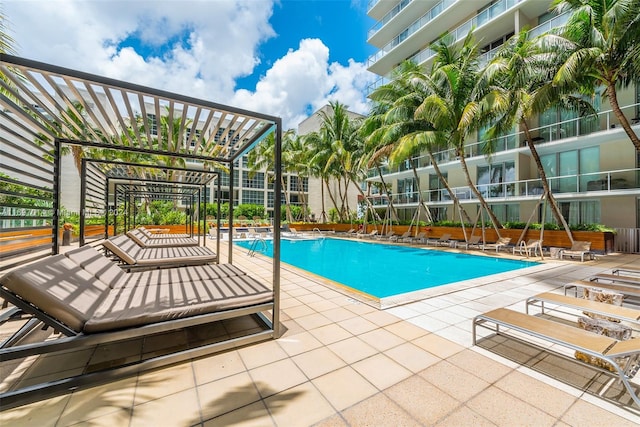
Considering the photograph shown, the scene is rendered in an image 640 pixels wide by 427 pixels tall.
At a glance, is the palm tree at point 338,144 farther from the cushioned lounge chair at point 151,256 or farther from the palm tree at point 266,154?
the cushioned lounge chair at point 151,256

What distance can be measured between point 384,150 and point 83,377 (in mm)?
15107

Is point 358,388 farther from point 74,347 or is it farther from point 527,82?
point 527,82

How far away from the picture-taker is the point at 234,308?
328cm

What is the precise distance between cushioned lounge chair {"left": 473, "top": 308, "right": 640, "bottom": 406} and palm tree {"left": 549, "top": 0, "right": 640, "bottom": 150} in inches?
387

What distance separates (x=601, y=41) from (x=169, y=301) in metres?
13.7

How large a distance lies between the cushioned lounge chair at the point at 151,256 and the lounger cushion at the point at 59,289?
222cm

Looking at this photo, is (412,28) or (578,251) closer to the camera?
(578,251)

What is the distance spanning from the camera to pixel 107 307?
2.99 m

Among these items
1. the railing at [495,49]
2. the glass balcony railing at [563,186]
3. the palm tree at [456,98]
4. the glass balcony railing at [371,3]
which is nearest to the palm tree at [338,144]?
the railing at [495,49]

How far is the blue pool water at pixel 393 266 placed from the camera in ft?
25.6

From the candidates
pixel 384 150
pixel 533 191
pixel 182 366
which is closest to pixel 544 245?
pixel 533 191

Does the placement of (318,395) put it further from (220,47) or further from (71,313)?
(220,47)

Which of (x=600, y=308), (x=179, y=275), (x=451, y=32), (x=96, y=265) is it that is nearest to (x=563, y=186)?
(x=451, y=32)

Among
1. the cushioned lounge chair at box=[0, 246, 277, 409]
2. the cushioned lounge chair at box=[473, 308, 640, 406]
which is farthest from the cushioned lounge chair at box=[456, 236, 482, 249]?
the cushioned lounge chair at box=[0, 246, 277, 409]
